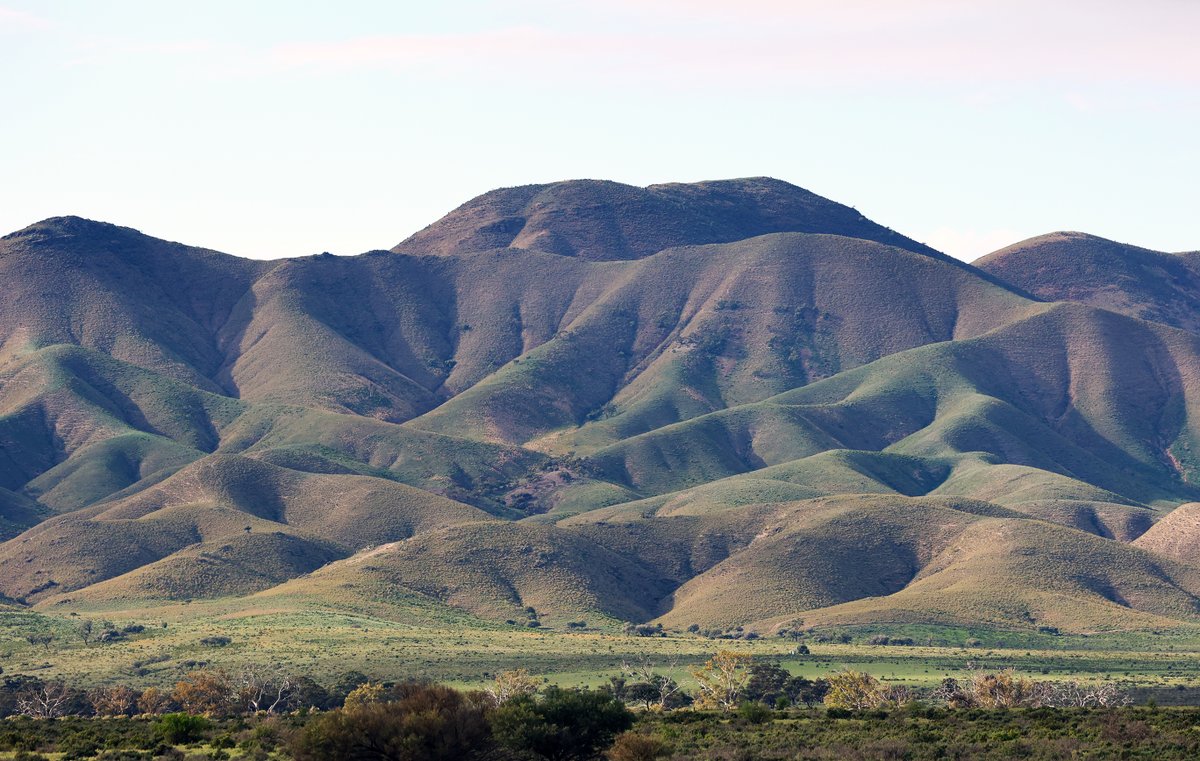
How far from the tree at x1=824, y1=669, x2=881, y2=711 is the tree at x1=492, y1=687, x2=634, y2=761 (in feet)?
130

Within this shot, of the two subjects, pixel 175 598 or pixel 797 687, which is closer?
pixel 797 687

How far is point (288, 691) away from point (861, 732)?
171 feet

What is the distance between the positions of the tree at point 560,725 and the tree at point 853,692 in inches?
1557

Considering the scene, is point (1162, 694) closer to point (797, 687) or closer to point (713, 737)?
point (797, 687)

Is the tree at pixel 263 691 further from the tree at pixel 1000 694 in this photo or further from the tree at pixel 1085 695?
the tree at pixel 1085 695

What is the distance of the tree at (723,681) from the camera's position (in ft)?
383

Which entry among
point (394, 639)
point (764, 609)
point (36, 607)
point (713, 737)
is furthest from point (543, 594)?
point (713, 737)

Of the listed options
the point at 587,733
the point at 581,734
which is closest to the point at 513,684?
the point at 587,733

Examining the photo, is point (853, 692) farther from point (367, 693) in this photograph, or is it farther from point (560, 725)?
point (560, 725)

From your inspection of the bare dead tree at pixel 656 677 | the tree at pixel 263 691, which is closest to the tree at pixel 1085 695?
the bare dead tree at pixel 656 677

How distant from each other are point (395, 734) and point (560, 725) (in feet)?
28.2

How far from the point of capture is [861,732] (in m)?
80.0

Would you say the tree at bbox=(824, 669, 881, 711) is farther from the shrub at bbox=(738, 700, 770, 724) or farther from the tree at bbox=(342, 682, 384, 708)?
the tree at bbox=(342, 682, 384, 708)

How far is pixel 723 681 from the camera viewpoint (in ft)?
403
